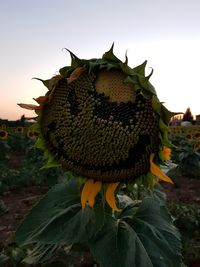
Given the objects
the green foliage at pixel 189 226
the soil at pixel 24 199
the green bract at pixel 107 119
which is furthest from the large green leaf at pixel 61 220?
the soil at pixel 24 199

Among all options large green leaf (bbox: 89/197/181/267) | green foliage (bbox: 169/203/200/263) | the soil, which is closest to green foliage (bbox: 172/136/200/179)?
the soil

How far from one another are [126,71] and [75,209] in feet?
2.69

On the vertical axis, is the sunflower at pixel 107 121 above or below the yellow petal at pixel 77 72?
below

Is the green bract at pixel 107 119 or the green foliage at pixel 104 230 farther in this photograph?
the green foliage at pixel 104 230

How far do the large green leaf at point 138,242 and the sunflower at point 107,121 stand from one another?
31 centimetres

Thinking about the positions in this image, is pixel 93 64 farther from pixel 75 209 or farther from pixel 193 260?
pixel 193 260

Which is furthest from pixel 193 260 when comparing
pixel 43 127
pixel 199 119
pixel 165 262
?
pixel 199 119

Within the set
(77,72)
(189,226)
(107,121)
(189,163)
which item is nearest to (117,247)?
(107,121)

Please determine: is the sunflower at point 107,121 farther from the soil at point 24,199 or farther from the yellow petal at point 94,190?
the soil at point 24,199

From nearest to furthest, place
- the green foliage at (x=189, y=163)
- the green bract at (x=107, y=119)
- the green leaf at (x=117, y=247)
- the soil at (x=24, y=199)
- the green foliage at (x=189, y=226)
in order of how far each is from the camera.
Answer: the green bract at (x=107, y=119), the green leaf at (x=117, y=247), the green foliage at (x=189, y=226), the soil at (x=24, y=199), the green foliage at (x=189, y=163)

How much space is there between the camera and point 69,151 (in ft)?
5.66

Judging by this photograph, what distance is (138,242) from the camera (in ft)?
6.57

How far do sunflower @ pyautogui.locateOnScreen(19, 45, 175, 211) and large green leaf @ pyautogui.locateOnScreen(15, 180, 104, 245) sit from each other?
252 mm

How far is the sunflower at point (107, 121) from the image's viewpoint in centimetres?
162
